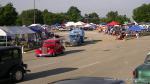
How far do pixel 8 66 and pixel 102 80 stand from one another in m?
13.3

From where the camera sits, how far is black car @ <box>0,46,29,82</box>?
19875mm

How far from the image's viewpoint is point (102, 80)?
736cm

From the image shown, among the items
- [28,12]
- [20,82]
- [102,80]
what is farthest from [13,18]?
[102,80]

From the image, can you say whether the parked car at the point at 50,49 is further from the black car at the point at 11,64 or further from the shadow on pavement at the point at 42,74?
the black car at the point at 11,64

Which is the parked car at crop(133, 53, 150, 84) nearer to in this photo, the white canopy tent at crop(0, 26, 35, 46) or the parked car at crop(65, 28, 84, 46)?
the white canopy tent at crop(0, 26, 35, 46)

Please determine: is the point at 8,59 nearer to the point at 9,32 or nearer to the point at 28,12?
the point at 9,32

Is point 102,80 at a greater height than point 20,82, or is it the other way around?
point 102,80

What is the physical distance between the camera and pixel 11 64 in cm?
2044

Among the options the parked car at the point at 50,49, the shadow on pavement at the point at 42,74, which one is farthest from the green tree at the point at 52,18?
the shadow on pavement at the point at 42,74

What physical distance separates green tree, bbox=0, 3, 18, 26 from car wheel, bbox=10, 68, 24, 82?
69.2 m

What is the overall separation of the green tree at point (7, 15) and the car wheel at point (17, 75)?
69153 mm

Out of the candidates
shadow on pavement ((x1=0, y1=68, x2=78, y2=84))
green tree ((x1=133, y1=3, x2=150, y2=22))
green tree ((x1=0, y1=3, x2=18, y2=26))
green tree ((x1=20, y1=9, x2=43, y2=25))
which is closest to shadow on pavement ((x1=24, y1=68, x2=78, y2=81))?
shadow on pavement ((x1=0, y1=68, x2=78, y2=84))

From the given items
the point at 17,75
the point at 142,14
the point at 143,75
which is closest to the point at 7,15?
the point at 17,75

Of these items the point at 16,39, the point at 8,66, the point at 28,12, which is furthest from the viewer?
the point at 28,12
